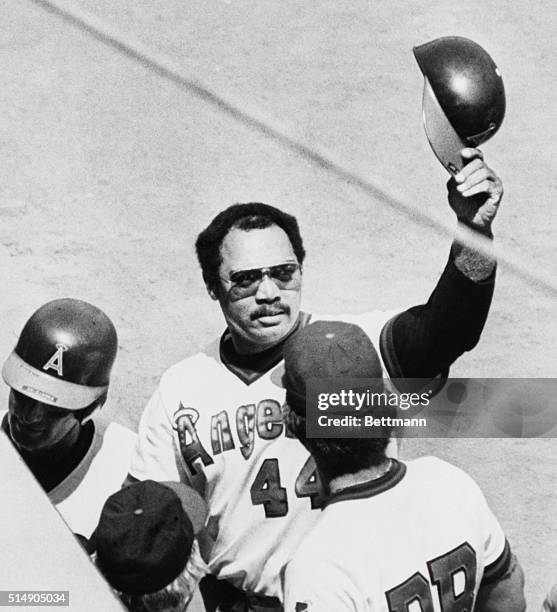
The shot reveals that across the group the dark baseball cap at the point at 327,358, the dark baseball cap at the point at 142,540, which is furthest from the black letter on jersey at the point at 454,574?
the dark baseball cap at the point at 142,540

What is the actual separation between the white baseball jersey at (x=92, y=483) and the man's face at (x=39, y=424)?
4.0 inches

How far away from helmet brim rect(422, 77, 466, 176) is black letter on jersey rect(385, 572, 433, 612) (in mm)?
1129

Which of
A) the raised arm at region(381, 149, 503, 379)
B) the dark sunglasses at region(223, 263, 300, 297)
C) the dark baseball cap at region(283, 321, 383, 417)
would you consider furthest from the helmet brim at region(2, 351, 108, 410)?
the raised arm at region(381, 149, 503, 379)

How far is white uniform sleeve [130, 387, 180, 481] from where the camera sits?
12.9 feet

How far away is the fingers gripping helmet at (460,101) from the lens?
11.9 feet

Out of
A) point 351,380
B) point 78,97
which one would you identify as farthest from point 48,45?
point 351,380

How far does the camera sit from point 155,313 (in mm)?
4918

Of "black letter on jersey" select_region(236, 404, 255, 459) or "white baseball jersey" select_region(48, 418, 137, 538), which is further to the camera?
"white baseball jersey" select_region(48, 418, 137, 538)

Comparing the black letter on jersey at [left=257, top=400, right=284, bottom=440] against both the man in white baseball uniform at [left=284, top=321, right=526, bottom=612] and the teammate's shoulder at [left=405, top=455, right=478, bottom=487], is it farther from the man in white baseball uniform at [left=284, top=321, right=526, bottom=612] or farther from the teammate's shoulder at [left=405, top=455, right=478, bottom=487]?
the teammate's shoulder at [left=405, top=455, right=478, bottom=487]

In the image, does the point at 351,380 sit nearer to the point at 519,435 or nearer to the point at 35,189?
the point at 519,435

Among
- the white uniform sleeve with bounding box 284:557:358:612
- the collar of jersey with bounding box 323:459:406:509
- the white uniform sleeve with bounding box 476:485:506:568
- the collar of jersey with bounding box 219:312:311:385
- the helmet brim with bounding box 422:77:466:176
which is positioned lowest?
the white uniform sleeve with bounding box 476:485:506:568

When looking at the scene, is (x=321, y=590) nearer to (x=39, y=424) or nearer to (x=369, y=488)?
(x=369, y=488)

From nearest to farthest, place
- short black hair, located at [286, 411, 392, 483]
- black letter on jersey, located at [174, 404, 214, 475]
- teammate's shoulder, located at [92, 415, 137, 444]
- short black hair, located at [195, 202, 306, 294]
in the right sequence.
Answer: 1. short black hair, located at [286, 411, 392, 483]
2. black letter on jersey, located at [174, 404, 214, 475]
3. short black hair, located at [195, 202, 306, 294]
4. teammate's shoulder, located at [92, 415, 137, 444]

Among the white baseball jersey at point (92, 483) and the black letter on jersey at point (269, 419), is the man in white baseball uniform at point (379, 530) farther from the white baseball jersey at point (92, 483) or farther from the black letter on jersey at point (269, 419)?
the white baseball jersey at point (92, 483)
